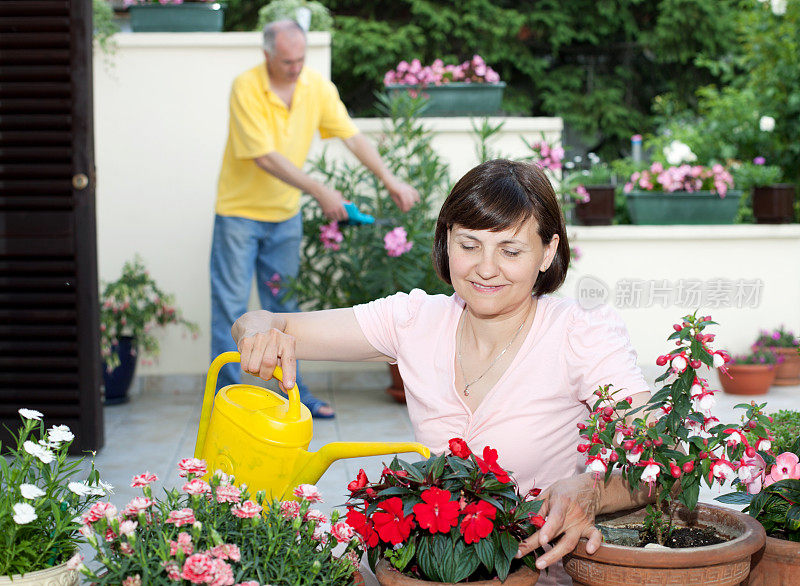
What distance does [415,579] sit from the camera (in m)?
1.19

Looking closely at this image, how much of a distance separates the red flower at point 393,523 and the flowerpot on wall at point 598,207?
4461 mm

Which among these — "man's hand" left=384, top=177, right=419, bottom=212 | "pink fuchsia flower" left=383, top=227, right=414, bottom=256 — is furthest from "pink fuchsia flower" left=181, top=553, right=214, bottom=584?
"pink fuchsia flower" left=383, top=227, right=414, bottom=256

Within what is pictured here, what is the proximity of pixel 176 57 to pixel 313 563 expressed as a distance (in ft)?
14.4

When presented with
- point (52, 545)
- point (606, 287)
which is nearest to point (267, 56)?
point (606, 287)

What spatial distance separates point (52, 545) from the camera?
1.30 metres

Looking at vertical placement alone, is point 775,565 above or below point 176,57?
below

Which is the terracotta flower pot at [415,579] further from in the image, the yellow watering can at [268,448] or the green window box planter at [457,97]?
the green window box planter at [457,97]

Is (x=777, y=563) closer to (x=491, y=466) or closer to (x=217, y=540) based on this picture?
(x=491, y=466)

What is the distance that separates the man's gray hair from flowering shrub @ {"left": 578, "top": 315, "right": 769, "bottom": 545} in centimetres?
313

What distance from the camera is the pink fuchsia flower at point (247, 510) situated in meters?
1.17

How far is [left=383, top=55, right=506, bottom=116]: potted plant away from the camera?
17.9 feet

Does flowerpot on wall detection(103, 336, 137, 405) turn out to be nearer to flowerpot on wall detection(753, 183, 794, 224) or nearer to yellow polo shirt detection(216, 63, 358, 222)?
yellow polo shirt detection(216, 63, 358, 222)

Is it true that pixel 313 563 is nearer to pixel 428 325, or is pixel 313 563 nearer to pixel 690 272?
pixel 428 325

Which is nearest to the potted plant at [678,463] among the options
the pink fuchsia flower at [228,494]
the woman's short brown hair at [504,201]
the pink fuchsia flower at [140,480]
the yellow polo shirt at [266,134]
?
the woman's short brown hair at [504,201]
